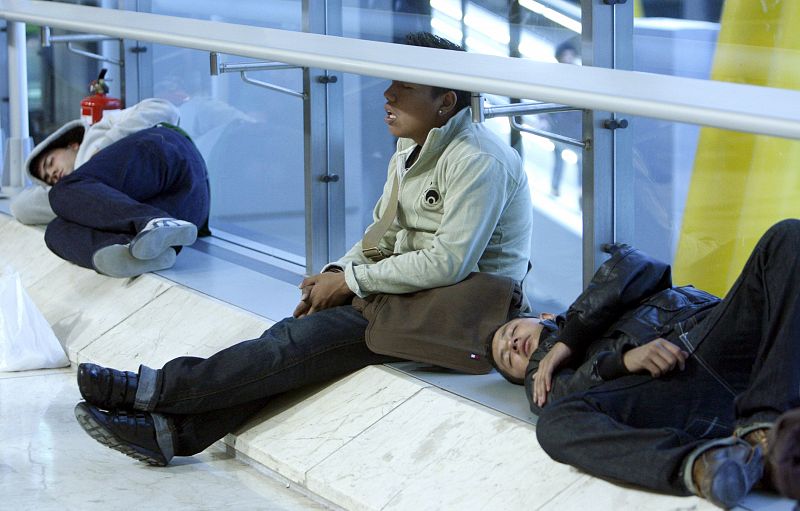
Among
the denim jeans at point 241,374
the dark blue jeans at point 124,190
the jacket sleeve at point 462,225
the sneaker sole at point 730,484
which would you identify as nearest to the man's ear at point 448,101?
the jacket sleeve at point 462,225

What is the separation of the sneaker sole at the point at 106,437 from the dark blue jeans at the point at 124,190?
1.20 m

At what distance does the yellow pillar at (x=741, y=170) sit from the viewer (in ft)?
7.79

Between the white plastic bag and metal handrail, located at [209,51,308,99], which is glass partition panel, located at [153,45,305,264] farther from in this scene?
the white plastic bag

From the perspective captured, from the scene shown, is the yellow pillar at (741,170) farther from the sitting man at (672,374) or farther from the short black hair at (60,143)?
the short black hair at (60,143)

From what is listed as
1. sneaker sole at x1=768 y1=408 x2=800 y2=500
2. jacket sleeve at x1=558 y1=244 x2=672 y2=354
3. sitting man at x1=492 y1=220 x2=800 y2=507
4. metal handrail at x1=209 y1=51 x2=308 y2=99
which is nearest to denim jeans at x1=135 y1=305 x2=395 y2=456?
sitting man at x1=492 y1=220 x2=800 y2=507

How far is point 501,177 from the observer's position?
8.55ft

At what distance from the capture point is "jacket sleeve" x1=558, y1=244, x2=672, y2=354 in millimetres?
2295

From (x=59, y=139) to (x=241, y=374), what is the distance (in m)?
1.97

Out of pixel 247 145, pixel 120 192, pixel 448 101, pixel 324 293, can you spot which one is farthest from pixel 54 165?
pixel 448 101

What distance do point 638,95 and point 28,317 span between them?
7.15 feet

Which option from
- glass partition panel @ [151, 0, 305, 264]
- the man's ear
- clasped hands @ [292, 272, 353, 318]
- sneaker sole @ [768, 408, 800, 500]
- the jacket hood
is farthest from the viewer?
the jacket hood

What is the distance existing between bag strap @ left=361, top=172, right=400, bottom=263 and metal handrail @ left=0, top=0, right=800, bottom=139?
1.56 feet

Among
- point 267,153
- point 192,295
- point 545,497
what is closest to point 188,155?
point 267,153

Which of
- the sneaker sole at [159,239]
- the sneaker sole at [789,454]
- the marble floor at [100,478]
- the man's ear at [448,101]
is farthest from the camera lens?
the sneaker sole at [159,239]
